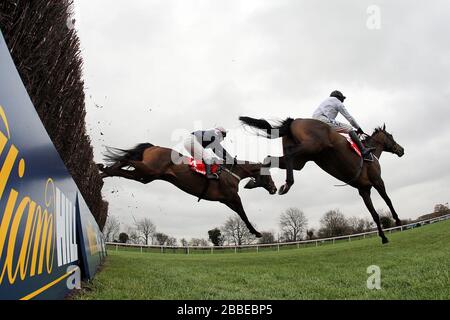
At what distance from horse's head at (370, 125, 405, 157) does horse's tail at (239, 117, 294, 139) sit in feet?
7.90

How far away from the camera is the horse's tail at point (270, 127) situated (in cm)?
747

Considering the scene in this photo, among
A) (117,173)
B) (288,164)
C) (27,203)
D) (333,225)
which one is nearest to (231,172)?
(288,164)

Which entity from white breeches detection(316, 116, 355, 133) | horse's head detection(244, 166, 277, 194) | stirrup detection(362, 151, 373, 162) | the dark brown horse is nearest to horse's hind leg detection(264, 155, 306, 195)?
the dark brown horse

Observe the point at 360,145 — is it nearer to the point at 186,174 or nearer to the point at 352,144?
the point at 352,144

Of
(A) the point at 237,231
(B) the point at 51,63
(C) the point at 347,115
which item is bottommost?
(A) the point at 237,231

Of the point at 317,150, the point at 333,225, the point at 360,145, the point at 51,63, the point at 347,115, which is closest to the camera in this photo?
the point at 51,63

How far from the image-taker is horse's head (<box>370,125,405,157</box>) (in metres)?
8.89

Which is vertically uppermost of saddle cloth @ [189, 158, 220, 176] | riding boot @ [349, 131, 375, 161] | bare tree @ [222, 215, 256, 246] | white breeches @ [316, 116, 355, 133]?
white breeches @ [316, 116, 355, 133]

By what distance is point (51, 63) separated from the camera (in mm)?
5703

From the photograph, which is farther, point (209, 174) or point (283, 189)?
point (209, 174)

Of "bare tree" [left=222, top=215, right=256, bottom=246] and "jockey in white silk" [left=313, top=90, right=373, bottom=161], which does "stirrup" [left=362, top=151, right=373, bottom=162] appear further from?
"bare tree" [left=222, top=215, right=256, bottom=246]

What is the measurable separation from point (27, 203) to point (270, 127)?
5.43 m

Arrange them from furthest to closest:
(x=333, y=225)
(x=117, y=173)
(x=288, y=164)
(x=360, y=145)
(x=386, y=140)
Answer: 1. (x=333, y=225)
2. (x=386, y=140)
3. (x=360, y=145)
4. (x=117, y=173)
5. (x=288, y=164)

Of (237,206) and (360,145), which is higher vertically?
(360,145)
